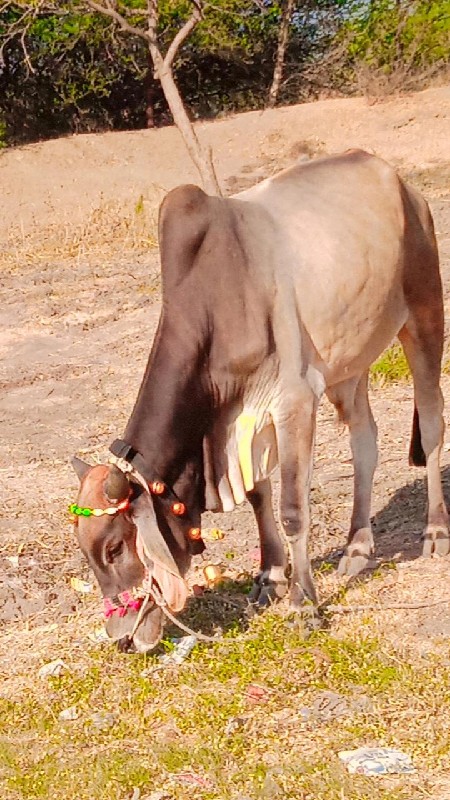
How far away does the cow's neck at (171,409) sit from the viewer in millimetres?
4633

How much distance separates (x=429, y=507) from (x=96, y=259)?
7411 mm

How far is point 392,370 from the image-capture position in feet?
27.5

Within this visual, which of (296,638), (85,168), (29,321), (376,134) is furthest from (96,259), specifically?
(296,638)

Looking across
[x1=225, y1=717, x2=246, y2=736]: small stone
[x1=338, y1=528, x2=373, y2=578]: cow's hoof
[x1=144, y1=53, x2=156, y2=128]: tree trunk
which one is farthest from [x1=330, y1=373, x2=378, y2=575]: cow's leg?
[x1=144, y1=53, x2=156, y2=128]: tree trunk

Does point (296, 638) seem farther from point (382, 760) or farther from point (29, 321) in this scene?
point (29, 321)

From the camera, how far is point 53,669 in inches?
190

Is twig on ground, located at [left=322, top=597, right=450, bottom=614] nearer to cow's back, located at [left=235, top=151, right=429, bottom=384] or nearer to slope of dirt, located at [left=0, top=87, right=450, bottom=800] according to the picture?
slope of dirt, located at [left=0, top=87, right=450, bottom=800]

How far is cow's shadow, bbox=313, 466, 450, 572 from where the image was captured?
581cm

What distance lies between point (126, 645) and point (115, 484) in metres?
0.68

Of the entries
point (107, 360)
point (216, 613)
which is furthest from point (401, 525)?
point (107, 360)

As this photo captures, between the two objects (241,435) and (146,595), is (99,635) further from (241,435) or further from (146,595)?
(241,435)

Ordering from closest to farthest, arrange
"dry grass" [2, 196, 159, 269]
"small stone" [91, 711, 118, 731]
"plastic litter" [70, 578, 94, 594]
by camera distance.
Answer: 1. "small stone" [91, 711, 118, 731]
2. "plastic litter" [70, 578, 94, 594]
3. "dry grass" [2, 196, 159, 269]

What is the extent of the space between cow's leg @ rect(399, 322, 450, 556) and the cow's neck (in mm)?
1424

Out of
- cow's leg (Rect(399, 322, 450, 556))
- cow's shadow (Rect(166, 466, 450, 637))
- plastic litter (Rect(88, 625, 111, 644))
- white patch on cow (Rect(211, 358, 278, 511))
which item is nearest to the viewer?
white patch on cow (Rect(211, 358, 278, 511))
